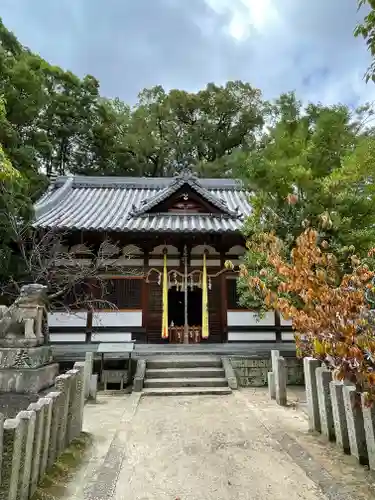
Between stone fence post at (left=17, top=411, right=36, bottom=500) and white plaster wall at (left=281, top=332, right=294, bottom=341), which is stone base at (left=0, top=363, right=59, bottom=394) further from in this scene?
white plaster wall at (left=281, top=332, right=294, bottom=341)

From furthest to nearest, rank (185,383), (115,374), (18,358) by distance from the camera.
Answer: (115,374) → (185,383) → (18,358)

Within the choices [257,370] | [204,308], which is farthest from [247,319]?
[257,370]

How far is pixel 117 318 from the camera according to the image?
11055 mm

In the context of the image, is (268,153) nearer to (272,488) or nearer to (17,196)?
(272,488)

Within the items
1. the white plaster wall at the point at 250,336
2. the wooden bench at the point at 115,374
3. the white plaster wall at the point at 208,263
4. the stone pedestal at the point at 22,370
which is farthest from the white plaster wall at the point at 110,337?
the stone pedestal at the point at 22,370

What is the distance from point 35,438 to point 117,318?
7926 mm

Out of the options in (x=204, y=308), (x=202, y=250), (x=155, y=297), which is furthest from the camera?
(x=202, y=250)

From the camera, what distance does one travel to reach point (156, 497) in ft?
10.9

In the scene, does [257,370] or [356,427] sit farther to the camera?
[257,370]

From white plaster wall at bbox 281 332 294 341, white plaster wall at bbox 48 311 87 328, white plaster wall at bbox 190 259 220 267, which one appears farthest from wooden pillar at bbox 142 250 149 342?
white plaster wall at bbox 281 332 294 341

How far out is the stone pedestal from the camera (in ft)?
17.4

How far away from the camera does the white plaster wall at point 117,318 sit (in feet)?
35.8

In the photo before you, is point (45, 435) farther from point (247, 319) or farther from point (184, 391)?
point (247, 319)

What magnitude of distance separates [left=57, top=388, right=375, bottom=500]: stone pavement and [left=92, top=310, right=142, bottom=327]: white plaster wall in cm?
451
